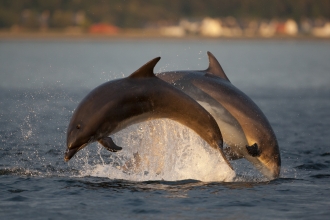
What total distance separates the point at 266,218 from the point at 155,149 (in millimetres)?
4126

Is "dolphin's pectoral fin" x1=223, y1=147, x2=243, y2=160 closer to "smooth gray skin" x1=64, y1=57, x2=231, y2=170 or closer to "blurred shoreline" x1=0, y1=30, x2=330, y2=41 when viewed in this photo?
"smooth gray skin" x1=64, y1=57, x2=231, y2=170

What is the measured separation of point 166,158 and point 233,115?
5.74 feet

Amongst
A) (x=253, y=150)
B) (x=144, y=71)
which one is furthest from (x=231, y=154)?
(x=144, y=71)

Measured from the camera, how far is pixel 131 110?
517 inches

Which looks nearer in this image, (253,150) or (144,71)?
(144,71)

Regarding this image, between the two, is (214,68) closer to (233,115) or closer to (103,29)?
(233,115)

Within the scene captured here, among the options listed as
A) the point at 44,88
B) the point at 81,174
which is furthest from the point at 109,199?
the point at 44,88

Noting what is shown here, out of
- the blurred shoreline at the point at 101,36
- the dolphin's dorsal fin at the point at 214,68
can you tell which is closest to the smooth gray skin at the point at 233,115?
the dolphin's dorsal fin at the point at 214,68

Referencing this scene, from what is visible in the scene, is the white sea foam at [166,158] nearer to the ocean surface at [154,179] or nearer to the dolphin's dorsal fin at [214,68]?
the ocean surface at [154,179]

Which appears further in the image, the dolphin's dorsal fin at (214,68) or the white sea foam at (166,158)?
the dolphin's dorsal fin at (214,68)

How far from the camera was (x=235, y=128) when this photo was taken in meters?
14.8

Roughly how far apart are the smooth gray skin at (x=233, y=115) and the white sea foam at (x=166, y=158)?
495 millimetres

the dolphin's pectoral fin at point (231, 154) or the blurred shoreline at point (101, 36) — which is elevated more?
the blurred shoreline at point (101, 36)

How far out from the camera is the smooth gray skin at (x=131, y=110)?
12586 millimetres
